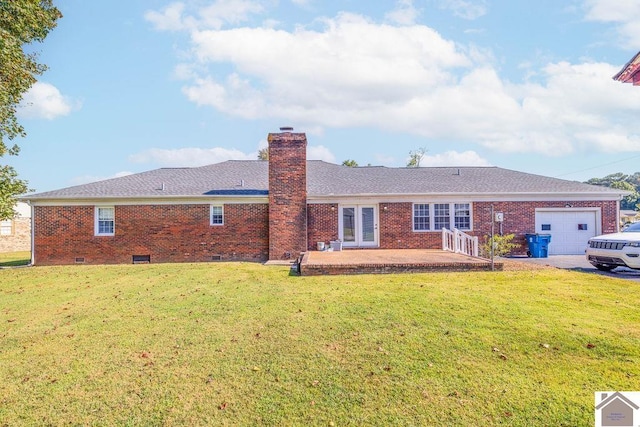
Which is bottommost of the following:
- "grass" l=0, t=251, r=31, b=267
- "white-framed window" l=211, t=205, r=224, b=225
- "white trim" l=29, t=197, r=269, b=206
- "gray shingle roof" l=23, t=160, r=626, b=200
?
"grass" l=0, t=251, r=31, b=267

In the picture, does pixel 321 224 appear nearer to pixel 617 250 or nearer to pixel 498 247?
pixel 498 247

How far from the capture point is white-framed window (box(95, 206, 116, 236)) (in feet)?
48.9

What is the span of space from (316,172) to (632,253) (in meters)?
12.8

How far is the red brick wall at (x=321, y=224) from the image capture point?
49.2ft

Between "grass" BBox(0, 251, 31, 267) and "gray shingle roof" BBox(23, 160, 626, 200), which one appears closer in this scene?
"gray shingle roof" BBox(23, 160, 626, 200)

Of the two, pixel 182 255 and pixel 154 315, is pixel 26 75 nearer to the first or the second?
pixel 182 255

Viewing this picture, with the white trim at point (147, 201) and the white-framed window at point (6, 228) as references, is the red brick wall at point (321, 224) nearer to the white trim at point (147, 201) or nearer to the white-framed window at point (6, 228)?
the white trim at point (147, 201)

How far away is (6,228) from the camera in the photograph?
2425 centimetres

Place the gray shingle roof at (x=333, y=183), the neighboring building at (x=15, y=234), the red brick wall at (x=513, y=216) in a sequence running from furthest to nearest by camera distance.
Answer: the neighboring building at (x=15, y=234) → the red brick wall at (x=513, y=216) → the gray shingle roof at (x=333, y=183)

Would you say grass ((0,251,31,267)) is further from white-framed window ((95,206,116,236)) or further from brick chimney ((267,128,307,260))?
brick chimney ((267,128,307,260))

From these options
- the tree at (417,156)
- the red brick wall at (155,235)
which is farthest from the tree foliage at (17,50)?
the tree at (417,156)

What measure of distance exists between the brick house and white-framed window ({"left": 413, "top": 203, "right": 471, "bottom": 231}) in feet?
0.14

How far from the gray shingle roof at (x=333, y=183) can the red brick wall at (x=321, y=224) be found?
617 mm

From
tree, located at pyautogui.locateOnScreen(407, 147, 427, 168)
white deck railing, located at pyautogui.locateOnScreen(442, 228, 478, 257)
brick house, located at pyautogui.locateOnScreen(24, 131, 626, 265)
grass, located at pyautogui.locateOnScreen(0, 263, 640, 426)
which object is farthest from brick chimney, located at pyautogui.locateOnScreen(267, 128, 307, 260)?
tree, located at pyautogui.locateOnScreen(407, 147, 427, 168)
